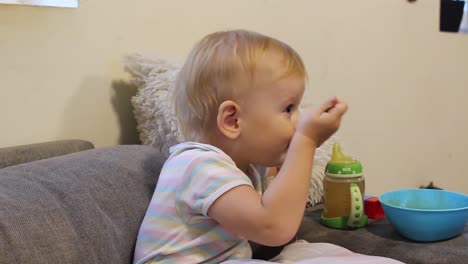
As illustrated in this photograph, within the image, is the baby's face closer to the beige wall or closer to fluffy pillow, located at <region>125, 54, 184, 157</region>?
fluffy pillow, located at <region>125, 54, 184, 157</region>

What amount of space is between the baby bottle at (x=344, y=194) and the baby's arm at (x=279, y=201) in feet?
0.89

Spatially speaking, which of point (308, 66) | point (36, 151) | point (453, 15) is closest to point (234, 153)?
point (36, 151)

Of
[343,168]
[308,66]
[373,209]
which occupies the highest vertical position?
[308,66]

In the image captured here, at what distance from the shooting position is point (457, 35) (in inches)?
93.0

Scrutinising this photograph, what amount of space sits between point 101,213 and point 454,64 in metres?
2.02

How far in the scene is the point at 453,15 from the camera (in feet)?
7.63

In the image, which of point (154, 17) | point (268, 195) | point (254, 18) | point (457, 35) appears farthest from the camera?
point (457, 35)

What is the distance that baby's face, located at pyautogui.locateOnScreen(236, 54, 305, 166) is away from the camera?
84 centimetres

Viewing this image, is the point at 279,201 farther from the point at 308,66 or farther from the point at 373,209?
the point at 308,66

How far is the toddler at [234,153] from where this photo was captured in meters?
0.76

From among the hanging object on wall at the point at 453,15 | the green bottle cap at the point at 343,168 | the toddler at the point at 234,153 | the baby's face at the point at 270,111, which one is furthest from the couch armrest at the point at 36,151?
the hanging object on wall at the point at 453,15

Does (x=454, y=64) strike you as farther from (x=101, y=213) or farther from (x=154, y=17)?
(x=101, y=213)

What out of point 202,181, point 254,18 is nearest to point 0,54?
point 202,181

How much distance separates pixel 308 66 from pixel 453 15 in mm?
934
